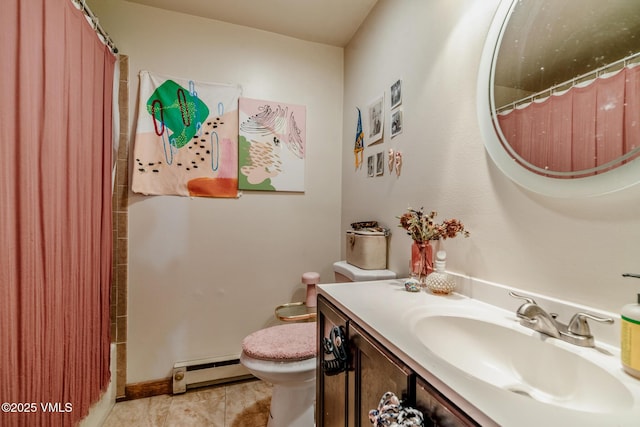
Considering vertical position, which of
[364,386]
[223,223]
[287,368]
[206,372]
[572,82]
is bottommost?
[206,372]

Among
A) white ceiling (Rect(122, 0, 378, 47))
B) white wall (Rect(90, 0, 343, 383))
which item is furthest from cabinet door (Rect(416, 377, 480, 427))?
white ceiling (Rect(122, 0, 378, 47))

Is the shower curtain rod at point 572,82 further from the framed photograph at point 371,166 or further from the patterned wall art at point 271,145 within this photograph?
the patterned wall art at point 271,145

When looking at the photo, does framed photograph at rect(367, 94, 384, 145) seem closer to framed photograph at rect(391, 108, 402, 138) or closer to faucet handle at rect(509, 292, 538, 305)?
framed photograph at rect(391, 108, 402, 138)

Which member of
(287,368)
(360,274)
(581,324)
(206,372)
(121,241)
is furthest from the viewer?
(206,372)

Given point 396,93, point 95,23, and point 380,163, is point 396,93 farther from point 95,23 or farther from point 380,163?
point 95,23

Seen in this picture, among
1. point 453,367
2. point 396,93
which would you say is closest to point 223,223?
point 396,93

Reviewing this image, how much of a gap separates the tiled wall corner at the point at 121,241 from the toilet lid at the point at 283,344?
2.89 feet

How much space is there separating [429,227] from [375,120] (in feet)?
2.69

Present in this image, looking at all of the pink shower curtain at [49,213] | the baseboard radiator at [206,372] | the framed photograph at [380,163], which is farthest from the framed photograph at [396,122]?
the baseboard radiator at [206,372]

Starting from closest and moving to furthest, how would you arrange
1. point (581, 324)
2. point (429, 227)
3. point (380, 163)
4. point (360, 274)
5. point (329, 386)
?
point (581, 324) < point (329, 386) < point (429, 227) < point (360, 274) < point (380, 163)

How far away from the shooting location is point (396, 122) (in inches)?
56.1

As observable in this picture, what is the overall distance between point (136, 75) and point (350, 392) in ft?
6.71

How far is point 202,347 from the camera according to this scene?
181 centimetres

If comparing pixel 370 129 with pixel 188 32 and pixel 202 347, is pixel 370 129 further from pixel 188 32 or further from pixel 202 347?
pixel 202 347
